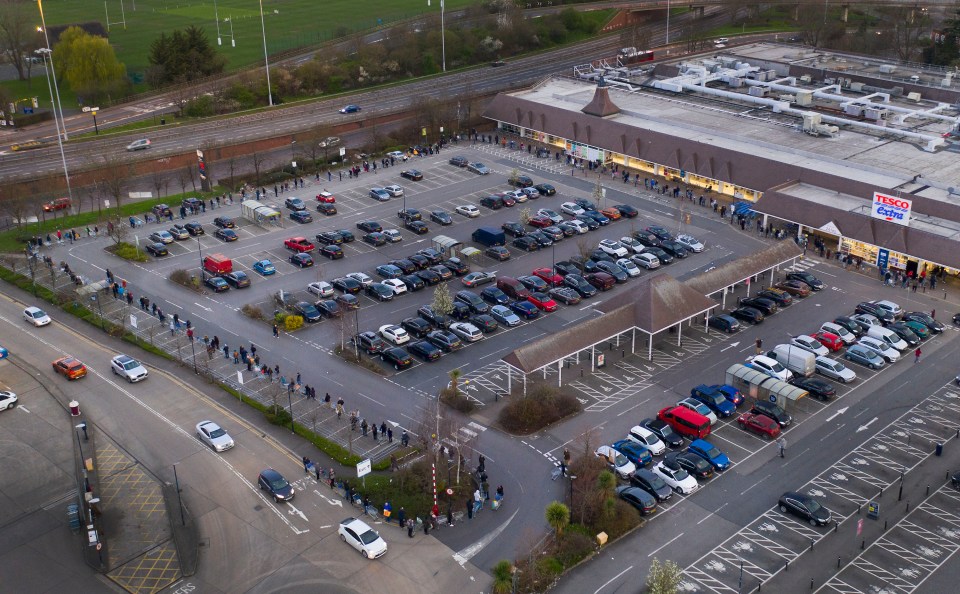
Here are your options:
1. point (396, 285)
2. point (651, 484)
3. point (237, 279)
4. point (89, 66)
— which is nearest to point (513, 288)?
point (396, 285)

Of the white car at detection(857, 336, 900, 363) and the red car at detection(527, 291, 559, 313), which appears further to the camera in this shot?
the red car at detection(527, 291, 559, 313)

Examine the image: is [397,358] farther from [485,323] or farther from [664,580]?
[664,580]

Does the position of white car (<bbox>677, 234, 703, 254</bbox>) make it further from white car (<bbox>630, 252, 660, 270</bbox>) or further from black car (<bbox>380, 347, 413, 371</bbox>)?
black car (<bbox>380, 347, 413, 371</bbox>)

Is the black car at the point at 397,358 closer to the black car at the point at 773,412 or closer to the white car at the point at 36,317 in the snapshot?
the black car at the point at 773,412

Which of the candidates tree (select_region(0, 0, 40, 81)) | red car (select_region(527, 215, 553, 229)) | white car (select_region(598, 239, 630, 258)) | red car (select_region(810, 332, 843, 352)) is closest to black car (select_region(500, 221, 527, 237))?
red car (select_region(527, 215, 553, 229))

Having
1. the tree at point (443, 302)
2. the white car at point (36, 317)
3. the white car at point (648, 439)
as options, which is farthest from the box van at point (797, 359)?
the white car at point (36, 317)

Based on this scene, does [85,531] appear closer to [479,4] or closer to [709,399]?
[709,399]
